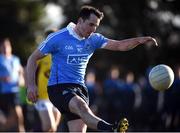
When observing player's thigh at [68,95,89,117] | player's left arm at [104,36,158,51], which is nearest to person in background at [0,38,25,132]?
player's left arm at [104,36,158,51]

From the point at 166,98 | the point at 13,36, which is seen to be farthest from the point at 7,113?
the point at 13,36

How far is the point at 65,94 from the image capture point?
10.7m

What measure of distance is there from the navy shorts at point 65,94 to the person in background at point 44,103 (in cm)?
350

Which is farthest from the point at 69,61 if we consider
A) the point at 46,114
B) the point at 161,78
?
the point at 46,114

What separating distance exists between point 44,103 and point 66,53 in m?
3.86

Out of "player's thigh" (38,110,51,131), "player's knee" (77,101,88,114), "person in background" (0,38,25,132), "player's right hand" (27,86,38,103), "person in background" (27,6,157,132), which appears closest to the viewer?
"player's knee" (77,101,88,114)

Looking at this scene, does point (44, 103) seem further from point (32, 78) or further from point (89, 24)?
point (89, 24)

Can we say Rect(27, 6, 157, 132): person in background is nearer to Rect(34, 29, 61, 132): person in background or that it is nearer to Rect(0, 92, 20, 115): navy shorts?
Rect(34, 29, 61, 132): person in background

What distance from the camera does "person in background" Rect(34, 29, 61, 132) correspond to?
14.4m

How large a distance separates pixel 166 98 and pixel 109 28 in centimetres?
1070

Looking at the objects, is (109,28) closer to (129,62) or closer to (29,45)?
(129,62)

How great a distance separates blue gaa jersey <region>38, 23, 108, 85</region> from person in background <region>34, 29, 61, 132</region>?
11.4ft

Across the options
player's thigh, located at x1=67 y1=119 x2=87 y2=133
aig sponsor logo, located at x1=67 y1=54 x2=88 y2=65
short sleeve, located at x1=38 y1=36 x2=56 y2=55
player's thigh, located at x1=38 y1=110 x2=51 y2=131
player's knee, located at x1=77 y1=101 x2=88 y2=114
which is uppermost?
short sleeve, located at x1=38 y1=36 x2=56 y2=55

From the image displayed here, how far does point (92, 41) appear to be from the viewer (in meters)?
11.1
